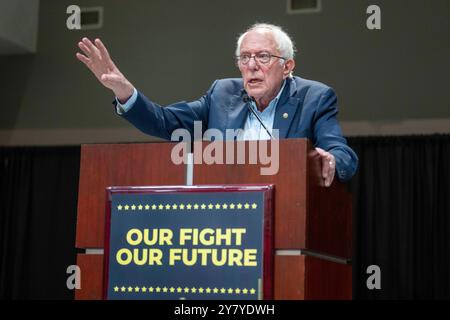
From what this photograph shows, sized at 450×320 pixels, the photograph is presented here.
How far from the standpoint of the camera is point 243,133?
8.49ft

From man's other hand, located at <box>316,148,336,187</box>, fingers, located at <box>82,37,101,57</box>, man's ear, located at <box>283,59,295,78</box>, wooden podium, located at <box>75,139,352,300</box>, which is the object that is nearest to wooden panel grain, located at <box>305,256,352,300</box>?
wooden podium, located at <box>75,139,352,300</box>

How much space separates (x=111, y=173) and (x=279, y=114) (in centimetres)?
72

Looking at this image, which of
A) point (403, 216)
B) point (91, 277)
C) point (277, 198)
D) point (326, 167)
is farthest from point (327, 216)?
point (403, 216)

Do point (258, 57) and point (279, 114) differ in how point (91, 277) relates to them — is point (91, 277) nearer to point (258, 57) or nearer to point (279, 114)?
point (279, 114)

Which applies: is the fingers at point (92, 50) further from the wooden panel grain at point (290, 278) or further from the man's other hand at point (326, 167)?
the wooden panel grain at point (290, 278)

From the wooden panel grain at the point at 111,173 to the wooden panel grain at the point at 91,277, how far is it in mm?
36

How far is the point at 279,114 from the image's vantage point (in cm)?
261

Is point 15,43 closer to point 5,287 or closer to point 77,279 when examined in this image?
point 5,287

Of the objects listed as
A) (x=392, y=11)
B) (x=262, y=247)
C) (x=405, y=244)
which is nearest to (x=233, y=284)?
(x=262, y=247)

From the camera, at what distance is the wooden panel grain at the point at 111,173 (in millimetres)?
2090

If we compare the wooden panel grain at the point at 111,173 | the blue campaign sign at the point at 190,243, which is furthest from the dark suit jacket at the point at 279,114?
the blue campaign sign at the point at 190,243

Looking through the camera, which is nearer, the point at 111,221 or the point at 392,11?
the point at 111,221

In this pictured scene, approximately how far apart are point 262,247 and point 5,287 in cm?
608

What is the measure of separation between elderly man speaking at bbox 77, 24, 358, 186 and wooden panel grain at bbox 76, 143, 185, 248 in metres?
0.33
